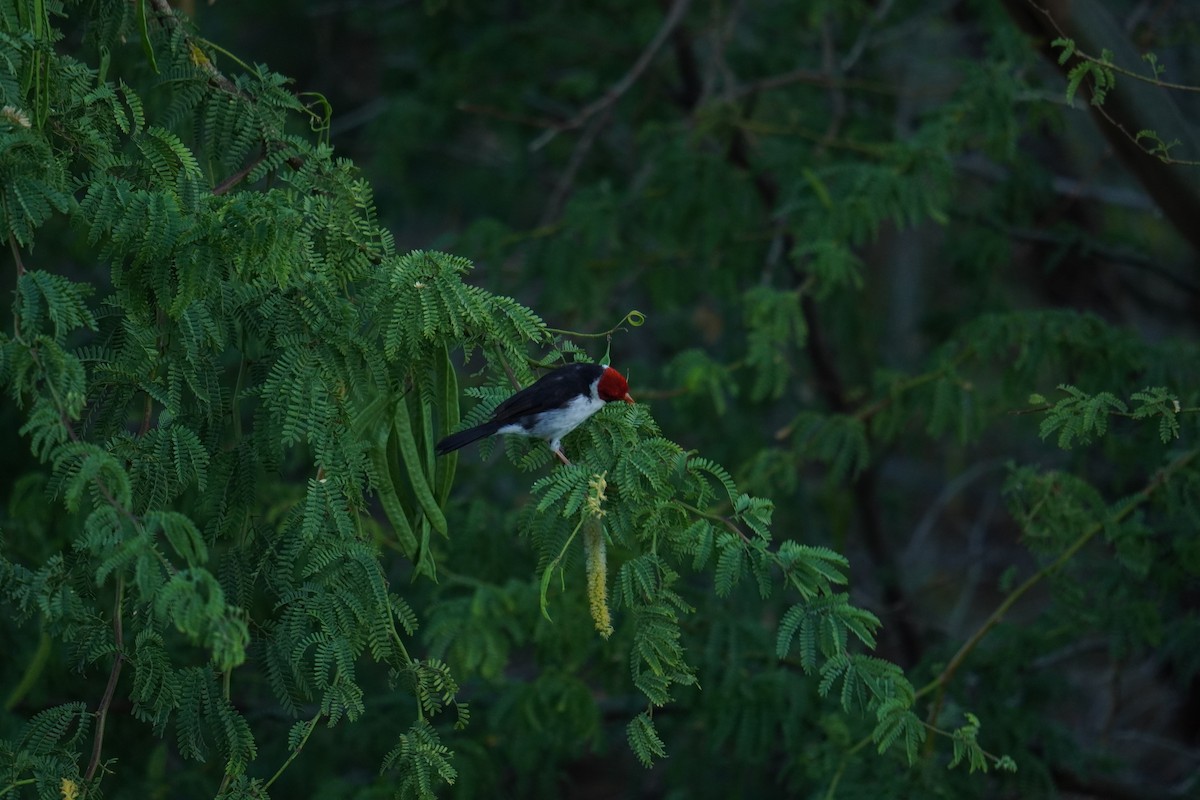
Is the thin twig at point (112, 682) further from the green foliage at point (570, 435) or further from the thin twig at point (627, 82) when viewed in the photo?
the thin twig at point (627, 82)

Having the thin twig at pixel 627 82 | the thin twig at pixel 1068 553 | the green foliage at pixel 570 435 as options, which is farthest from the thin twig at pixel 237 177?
the thin twig at pixel 1068 553

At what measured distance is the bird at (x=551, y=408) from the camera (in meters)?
3.00

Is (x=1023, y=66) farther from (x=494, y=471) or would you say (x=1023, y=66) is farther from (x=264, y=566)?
(x=264, y=566)

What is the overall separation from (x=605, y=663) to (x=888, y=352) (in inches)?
182

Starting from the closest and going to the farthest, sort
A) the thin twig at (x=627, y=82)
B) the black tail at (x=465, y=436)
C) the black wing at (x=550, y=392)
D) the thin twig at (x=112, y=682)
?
the thin twig at (x=112, y=682)
the black wing at (x=550, y=392)
the black tail at (x=465, y=436)
the thin twig at (x=627, y=82)

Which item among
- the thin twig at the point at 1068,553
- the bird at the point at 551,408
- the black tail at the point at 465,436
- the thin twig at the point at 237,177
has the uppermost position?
the thin twig at the point at 237,177

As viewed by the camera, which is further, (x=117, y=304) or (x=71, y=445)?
(x=117, y=304)

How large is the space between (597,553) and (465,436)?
0.54 m

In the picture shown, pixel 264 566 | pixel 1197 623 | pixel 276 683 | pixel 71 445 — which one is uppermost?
pixel 71 445

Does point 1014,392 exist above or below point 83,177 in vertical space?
below

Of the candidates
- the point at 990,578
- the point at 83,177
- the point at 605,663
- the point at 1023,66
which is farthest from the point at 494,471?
the point at 990,578

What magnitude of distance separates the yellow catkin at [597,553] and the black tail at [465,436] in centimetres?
44

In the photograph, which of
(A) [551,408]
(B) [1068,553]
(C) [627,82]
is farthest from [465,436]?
(C) [627,82]

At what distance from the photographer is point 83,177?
2822mm
